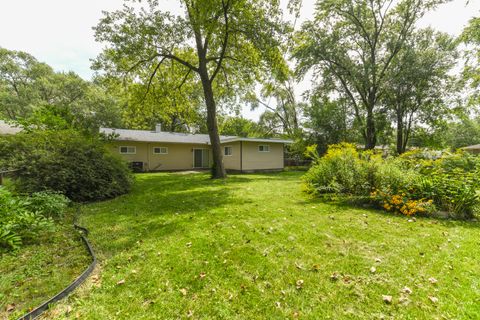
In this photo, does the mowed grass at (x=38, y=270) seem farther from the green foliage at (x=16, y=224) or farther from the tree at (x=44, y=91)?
the tree at (x=44, y=91)

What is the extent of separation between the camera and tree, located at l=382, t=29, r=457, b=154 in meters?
15.0

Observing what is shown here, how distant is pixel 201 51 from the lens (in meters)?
11.2

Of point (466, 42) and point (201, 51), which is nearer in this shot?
point (201, 51)

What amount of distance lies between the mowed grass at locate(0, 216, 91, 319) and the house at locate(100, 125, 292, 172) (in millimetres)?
11417

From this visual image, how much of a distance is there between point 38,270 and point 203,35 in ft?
36.1

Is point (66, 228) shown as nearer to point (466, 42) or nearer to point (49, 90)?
point (466, 42)

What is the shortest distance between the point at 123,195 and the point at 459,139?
175 ft

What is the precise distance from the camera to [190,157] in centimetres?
1772

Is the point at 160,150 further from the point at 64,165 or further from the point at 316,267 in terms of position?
the point at 316,267

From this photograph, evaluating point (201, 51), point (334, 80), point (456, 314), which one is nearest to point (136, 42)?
point (201, 51)

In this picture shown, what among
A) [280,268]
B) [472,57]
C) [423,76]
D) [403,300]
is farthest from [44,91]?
[472,57]

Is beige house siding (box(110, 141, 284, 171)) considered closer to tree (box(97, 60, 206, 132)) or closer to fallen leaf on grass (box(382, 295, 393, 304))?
tree (box(97, 60, 206, 132))

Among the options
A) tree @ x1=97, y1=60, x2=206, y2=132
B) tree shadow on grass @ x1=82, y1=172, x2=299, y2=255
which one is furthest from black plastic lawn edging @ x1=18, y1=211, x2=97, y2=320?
tree @ x1=97, y1=60, x2=206, y2=132

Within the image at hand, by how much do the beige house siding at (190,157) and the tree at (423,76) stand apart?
9.68m
